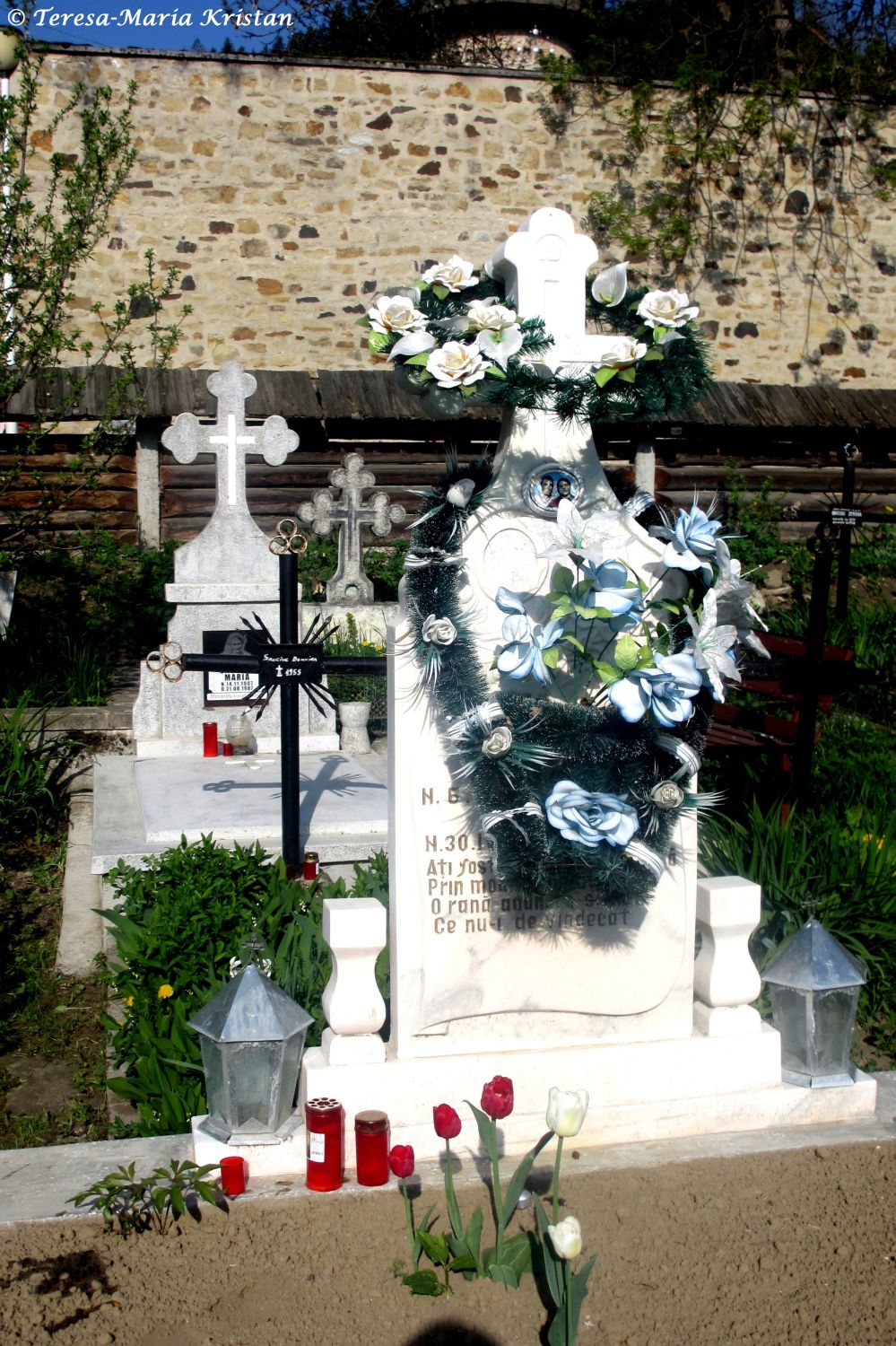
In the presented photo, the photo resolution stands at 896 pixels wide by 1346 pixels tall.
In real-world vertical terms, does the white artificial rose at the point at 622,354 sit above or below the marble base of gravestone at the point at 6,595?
above

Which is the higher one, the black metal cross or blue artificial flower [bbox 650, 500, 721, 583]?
blue artificial flower [bbox 650, 500, 721, 583]

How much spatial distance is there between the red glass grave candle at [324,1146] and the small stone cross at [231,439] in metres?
4.69

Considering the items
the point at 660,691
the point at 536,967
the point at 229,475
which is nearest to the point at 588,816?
the point at 660,691

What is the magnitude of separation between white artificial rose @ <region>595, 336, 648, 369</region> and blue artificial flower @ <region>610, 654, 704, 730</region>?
33.1 inches

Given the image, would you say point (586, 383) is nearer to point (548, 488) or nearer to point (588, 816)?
point (548, 488)

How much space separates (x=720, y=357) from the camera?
14.4 metres

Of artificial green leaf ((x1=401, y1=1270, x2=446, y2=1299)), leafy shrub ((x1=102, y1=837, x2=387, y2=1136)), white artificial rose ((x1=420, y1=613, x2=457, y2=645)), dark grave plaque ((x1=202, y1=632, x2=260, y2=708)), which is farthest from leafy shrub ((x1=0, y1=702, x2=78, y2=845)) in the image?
artificial green leaf ((x1=401, y1=1270, x2=446, y2=1299))

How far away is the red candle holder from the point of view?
9.84 ft

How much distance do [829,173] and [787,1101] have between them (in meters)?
13.2

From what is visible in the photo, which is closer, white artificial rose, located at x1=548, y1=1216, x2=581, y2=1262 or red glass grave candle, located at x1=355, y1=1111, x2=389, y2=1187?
white artificial rose, located at x1=548, y1=1216, x2=581, y2=1262

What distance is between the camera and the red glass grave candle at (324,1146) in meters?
3.03

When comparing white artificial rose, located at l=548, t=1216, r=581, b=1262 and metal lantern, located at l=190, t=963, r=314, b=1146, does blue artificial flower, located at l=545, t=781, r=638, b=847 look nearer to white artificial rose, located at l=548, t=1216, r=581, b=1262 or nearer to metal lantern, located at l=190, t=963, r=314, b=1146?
metal lantern, located at l=190, t=963, r=314, b=1146

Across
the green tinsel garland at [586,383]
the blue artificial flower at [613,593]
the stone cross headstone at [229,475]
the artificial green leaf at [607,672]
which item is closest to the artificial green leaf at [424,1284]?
the artificial green leaf at [607,672]

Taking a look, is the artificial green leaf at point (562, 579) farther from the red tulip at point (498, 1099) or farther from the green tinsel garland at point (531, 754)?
the red tulip at point (498, 1099)
